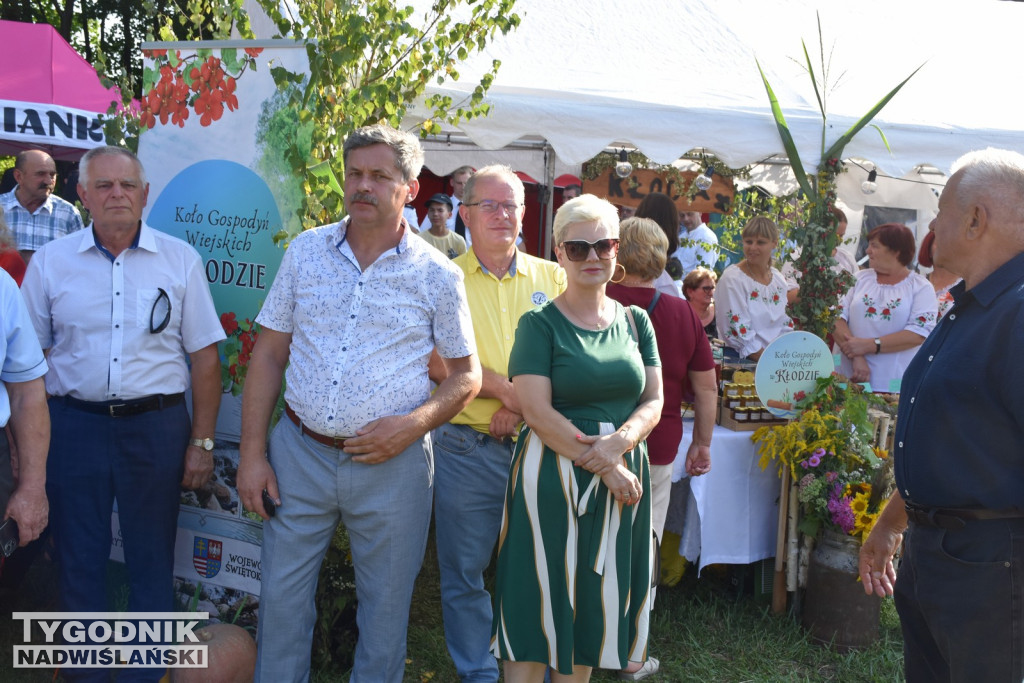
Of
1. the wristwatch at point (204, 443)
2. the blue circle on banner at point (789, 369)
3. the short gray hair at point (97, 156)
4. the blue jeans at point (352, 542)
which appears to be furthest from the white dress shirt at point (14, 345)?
the blue circle on banner at point (789, 369)

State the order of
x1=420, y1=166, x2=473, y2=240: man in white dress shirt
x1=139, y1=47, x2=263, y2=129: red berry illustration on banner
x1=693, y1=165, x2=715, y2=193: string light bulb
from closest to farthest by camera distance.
Result: x1=139, y1=47, x2=263, y2=129: red berry illustration on banner < x1=693, y1=165, x2=715, y2=193: string light bulb < x1=420, y1=166, x2=473, y2=240: man in white dress shirt

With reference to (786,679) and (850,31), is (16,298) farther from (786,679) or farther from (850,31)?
(850,31)

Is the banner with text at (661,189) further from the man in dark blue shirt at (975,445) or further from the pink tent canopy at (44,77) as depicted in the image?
the pink tent canopy at (44,77)

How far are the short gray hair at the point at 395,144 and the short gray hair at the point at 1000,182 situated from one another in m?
1.48

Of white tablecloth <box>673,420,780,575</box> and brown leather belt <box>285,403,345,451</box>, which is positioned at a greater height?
brown leather belt <box>285,403,345,451</box>

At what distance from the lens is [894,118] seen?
15.5 ft

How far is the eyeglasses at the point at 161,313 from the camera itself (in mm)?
2854

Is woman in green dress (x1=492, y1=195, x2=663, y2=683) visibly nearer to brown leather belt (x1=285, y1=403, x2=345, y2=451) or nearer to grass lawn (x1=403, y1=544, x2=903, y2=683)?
brown leather belt (x1=285, y1=403, x2=345, y2=451)

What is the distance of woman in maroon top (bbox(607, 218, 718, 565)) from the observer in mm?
3396

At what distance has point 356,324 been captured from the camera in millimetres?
2406

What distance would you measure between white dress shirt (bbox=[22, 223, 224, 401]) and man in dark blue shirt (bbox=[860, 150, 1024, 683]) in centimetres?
237

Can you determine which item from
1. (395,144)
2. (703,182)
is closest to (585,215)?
(395,144)

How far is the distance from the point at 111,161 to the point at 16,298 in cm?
64

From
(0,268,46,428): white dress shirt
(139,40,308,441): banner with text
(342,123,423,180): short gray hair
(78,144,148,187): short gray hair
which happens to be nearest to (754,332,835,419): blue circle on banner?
(342,123,423,180): short gray hair
